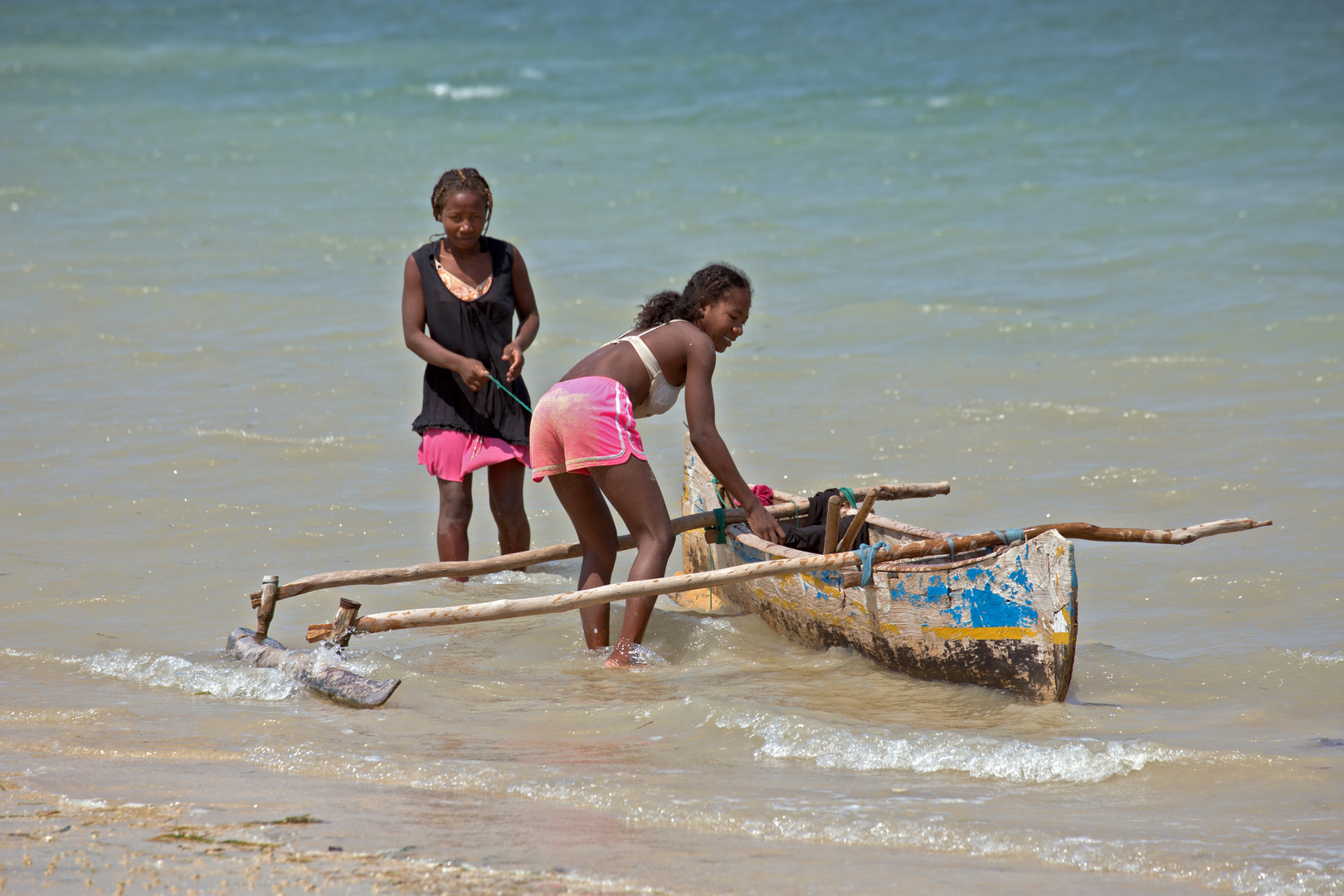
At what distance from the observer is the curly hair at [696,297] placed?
451 cm

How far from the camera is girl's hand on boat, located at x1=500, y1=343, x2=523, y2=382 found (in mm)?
5258

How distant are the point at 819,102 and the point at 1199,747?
66.2ft

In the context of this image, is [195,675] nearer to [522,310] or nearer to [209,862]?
[209,862]

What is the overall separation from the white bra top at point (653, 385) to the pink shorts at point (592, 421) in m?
0.11

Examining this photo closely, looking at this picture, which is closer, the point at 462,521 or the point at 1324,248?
the point at 462,521

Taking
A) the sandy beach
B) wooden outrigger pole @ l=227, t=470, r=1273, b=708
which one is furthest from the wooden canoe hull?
the sandy beach

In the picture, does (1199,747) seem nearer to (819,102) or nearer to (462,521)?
(462,521)

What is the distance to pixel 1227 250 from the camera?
1232 centimetres

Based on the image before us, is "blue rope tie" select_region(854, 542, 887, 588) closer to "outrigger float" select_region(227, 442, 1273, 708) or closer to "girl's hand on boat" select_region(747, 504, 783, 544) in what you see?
"outrigger float" select_region(227, 442, 1273, 708)

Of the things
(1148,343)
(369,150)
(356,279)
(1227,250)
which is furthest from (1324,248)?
(369,150)

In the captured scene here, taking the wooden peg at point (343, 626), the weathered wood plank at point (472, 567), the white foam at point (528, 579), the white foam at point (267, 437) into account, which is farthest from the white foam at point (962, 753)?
the white foam at point (267, 437)

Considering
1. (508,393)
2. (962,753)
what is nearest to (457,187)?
(508,393)

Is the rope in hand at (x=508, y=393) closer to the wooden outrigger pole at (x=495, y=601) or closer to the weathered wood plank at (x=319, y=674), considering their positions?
the wooden outrigger pole at (x=495, y=601)

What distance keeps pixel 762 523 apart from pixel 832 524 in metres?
0.24
